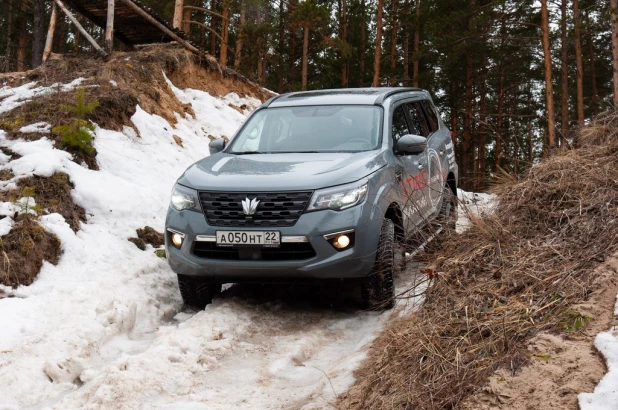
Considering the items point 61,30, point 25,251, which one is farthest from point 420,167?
point 61,30

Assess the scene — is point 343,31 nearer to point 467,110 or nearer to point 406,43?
point 406,43

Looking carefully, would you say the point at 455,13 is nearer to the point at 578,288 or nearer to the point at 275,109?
the point at 275,109

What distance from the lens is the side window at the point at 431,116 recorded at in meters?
7.99

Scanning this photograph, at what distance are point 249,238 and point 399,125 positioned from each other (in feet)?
7.80

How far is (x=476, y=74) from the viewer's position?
27.7 meters

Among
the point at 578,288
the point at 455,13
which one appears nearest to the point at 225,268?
the point at 578,288

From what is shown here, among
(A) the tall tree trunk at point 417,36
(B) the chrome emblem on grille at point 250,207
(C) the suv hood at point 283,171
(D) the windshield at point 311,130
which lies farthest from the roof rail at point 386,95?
(A) the tall tree trunk at point 417,36

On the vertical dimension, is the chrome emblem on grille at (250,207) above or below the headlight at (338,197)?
below

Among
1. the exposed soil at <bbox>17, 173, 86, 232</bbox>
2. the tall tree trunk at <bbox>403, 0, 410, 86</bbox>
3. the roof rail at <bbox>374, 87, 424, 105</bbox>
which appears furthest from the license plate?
the tall tree trunk at <bbox>403, 0, 410, 86</bbox>

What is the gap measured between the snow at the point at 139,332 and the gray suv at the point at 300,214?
0.43 m

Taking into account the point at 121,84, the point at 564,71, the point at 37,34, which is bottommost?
the point at 121,84

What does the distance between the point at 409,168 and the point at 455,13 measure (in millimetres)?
18842

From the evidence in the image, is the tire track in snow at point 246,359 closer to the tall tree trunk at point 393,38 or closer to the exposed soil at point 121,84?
the exposed soil at point 121,84

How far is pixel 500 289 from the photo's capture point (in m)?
3.72
